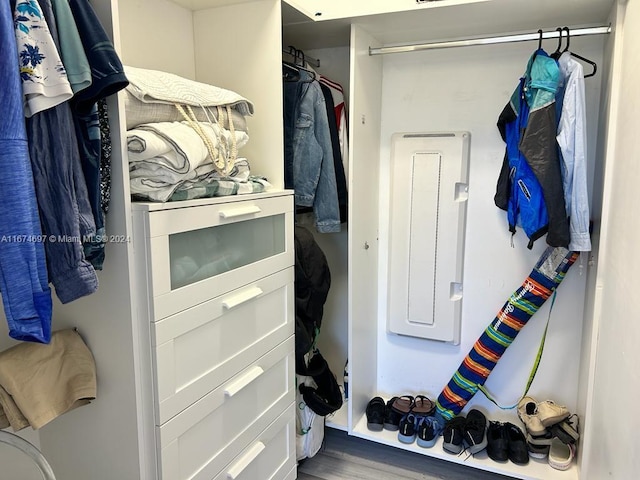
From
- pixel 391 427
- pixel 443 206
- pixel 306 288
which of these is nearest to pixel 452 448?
pixel 391 427

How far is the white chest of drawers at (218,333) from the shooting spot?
3.97 ft

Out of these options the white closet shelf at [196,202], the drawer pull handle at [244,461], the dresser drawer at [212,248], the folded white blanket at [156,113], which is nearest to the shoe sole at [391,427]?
the drawer pull handle at [244,461]

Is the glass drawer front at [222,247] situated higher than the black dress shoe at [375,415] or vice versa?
the glass drawer front at [222,247]

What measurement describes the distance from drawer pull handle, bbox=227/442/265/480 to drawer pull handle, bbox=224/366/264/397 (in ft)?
0.83

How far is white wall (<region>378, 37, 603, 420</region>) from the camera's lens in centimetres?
208

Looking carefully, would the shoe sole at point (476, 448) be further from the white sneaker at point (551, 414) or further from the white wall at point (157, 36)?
the white wall at point (157, 36)

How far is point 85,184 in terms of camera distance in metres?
1.04

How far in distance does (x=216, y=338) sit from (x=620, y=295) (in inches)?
44.0

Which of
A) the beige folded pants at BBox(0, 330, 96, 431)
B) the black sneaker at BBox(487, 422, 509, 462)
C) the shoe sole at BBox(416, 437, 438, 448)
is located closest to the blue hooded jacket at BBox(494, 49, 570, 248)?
the black sneaker at BBox(487, 422, 509, 462)

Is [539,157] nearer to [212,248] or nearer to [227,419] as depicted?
[212,248]

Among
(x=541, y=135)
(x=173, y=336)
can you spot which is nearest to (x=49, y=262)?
(x=173, y=336)

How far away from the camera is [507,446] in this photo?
6.66 ft

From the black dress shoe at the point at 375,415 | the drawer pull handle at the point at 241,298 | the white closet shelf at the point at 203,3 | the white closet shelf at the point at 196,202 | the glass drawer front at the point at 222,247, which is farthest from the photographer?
the black dress shoe at the point at 375,415

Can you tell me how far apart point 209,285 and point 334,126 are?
3.39 feet
